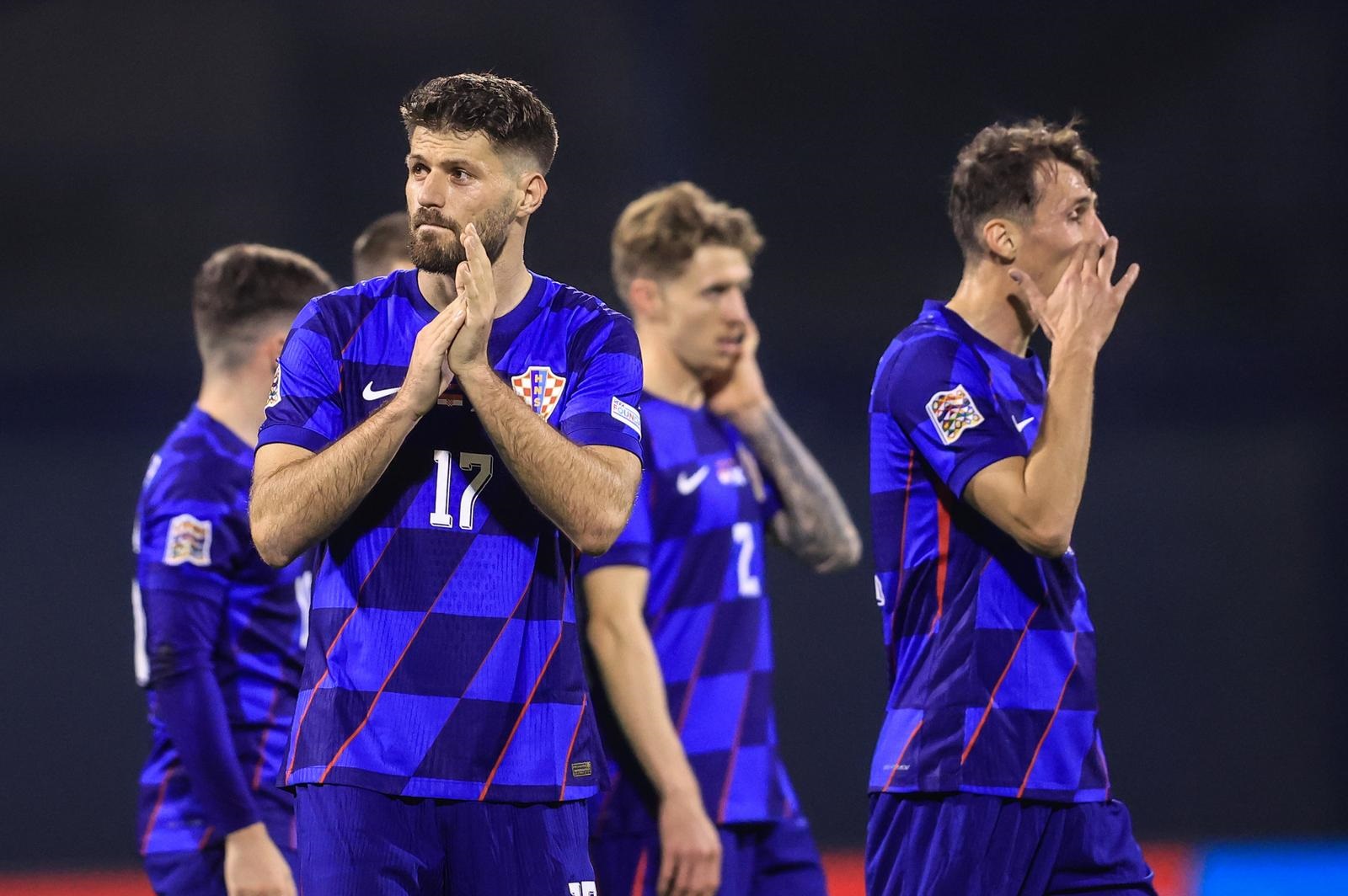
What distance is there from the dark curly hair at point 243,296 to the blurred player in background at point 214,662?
119mm

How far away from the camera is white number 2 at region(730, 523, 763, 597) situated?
4059 millimetres

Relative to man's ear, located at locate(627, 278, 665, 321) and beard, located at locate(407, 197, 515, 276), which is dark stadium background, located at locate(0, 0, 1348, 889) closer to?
man's ear, located at locate(627, 278, 665, 321)

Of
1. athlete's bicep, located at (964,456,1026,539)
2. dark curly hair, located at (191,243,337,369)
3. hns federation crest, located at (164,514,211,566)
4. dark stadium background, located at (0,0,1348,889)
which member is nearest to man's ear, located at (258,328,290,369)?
dark curly hair, located at (191,243,337,369)

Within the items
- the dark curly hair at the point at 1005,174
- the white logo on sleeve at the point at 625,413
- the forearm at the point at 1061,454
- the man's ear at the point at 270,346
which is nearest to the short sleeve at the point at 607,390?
the white logo on sleeve at the point at 625,413

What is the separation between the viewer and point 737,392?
4637 millimetres

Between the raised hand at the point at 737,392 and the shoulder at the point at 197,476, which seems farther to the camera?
the raised hand at the point at 737,392

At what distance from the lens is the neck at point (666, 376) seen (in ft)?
14.0

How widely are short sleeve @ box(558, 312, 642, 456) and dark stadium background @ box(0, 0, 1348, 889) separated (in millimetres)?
5181

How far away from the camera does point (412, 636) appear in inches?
103

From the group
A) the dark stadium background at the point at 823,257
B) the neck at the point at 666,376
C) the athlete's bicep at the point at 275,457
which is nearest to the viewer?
the athlete's bicep at the point at 275,457

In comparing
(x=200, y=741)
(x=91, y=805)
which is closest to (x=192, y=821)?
(x=200, y=741)

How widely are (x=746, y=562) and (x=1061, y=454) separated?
4.17ft

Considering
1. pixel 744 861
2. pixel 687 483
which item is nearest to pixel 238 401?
pixel 687 483

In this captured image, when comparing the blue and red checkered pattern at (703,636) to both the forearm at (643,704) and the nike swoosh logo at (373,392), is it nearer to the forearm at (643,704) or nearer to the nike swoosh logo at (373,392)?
the forearm at (643,704)
